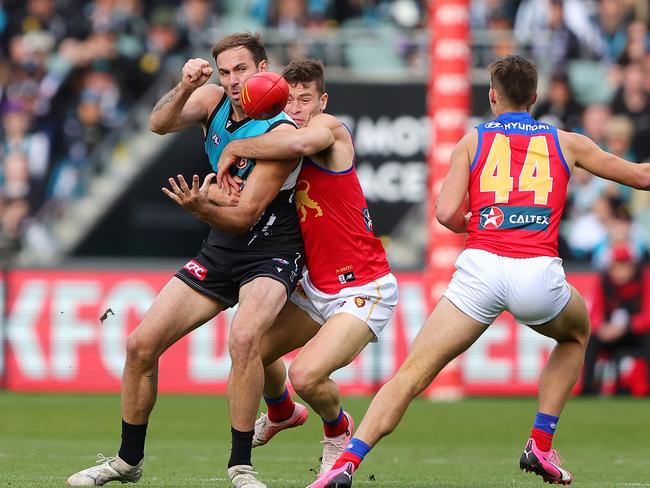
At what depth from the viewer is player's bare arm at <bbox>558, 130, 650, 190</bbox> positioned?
25.4 ft

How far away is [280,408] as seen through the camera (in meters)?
9.12

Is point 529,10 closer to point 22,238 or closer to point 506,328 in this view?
point 506,328

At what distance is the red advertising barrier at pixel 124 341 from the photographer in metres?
17.3

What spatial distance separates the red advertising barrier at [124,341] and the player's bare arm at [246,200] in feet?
30.5

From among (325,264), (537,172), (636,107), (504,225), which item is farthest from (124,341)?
(537,172)

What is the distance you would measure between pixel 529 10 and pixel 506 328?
6569 millimetres

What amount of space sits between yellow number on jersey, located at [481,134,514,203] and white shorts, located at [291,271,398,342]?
112cm

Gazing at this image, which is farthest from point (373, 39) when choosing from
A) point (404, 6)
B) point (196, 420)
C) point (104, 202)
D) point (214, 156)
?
point (214, 156)

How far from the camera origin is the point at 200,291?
323 inches

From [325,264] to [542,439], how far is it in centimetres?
166

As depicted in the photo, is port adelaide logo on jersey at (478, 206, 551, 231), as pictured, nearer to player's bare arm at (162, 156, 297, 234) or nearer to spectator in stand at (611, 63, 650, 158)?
player's bare arm at (162, 156, 297, 234)

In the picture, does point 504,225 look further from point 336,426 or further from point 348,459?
point 336,426

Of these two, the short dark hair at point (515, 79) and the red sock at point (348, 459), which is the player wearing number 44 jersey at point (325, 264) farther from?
the short dark hair at point (515, 79)

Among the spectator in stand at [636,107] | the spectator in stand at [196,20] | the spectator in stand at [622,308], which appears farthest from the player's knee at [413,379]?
the spectator in stand at [196,20]
